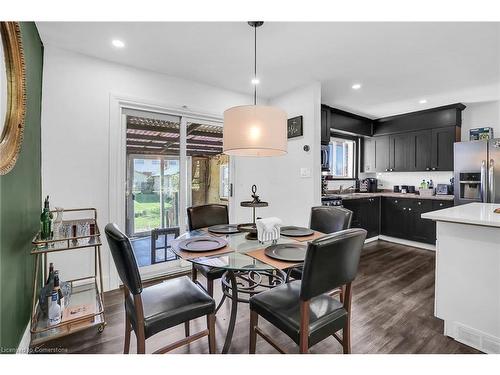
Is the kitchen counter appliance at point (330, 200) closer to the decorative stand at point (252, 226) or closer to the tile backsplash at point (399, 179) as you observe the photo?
the tile backsplash at point (399, 179)

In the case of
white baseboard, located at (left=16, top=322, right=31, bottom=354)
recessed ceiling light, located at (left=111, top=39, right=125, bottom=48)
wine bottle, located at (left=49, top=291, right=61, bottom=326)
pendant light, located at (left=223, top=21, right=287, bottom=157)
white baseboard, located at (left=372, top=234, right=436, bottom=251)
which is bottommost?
white baseboard, located at (left=16, top=322, right=31, bottom=354)

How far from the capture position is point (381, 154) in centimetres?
508

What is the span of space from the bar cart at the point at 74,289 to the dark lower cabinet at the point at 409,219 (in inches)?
183

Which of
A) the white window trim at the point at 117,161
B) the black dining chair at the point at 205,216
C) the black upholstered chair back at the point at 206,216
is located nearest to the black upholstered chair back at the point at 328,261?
the black dining chair at the point at 205,216

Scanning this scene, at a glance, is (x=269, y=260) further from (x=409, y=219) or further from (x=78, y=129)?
(x=409, y=219)

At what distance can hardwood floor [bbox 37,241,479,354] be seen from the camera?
174cm

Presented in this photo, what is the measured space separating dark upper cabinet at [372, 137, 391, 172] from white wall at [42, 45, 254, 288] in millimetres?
4533

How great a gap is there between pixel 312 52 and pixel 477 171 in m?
3.10

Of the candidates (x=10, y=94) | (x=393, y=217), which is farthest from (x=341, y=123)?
(x=10, y=94)

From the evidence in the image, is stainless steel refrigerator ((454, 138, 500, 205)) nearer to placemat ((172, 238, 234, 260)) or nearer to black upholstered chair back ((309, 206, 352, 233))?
black upholstered chair back ((309, 206, 352, 233))

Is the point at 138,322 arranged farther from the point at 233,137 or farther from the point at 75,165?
Answer: the point at 75,165

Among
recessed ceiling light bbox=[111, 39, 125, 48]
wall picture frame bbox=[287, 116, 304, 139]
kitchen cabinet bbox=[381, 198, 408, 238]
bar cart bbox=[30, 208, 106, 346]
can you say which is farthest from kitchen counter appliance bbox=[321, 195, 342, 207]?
recessed ceiling light bbox=[111, 39, 125, 48]
